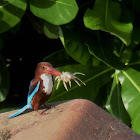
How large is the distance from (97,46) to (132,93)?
14.8 inches

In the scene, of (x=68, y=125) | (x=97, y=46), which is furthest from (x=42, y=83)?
(x=97, y=46)

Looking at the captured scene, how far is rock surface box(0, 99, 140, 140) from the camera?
5.45 feet

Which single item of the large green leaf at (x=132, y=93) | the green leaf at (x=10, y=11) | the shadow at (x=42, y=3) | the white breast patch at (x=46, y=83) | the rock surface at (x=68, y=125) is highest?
the shadow at (x=42, y=3)

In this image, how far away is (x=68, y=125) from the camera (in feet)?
5.57

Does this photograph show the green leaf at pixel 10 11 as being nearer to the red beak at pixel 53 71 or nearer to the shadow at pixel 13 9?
the shadow at pixel 13 9

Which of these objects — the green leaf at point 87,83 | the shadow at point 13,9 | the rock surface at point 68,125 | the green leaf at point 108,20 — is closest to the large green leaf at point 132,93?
the green leaf at point 87,83

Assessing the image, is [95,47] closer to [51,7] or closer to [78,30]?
[78,30]

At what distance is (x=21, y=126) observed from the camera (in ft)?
5.69

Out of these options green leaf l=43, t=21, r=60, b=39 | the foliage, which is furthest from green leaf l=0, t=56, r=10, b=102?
green leaf l=43, t=21, r=60, b=39

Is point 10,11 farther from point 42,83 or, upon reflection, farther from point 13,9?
point 42,83

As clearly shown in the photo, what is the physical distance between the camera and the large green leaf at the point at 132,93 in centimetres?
235

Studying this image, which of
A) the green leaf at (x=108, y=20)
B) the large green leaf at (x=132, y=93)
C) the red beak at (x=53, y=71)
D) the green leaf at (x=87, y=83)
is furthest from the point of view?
the green leaf at (x=87, y=83)

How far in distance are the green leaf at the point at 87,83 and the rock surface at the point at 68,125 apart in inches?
22.8

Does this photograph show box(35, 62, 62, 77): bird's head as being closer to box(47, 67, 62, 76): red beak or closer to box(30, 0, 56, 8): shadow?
box(47, 67, 62, 76): red beak
